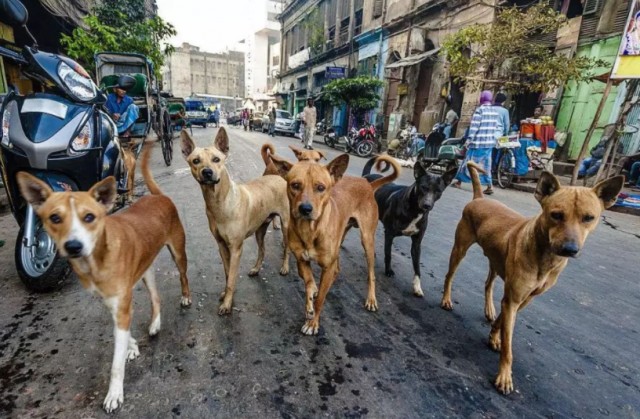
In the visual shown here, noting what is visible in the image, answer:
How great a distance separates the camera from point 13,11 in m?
2.84

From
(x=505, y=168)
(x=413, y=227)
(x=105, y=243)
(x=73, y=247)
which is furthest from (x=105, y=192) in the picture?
(x=505, y=168)

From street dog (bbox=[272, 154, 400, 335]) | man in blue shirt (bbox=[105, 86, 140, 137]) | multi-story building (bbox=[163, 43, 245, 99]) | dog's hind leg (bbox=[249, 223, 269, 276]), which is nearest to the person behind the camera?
street dog (bbox=[272, 154, 400, 335])

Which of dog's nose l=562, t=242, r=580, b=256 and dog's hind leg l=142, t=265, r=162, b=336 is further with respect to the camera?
dog's hind leg l=142, t=265, r=162, b=336

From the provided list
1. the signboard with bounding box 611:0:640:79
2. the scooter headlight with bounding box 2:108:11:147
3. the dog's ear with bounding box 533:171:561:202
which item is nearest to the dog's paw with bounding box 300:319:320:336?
the dog's ear with bounding box 533:171:561:202

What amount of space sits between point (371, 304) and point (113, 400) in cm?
198

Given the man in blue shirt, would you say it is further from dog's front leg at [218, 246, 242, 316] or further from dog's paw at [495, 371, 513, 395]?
dog's paw at [495, 371, 513, 395]

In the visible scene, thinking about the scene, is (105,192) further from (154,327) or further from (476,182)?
(476,182)

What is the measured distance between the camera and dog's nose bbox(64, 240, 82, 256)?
5.25 ft

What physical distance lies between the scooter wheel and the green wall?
12.8 m

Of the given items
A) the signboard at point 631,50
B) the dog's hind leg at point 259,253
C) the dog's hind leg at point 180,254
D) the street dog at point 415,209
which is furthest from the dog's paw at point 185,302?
the signboard at point 631,50

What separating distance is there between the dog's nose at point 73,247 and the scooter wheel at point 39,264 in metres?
1.51

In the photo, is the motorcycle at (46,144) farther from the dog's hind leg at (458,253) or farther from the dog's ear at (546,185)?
the dog's ear at (546,185)

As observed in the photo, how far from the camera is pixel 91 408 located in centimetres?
177

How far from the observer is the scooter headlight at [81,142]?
2.91 metres
